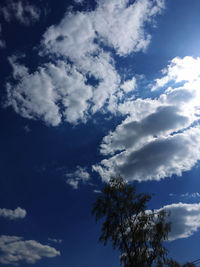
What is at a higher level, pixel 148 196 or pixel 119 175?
pixel 119 175

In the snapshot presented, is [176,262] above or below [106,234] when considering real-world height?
below

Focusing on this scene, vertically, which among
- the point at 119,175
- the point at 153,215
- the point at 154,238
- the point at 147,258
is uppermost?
the point at 119,175

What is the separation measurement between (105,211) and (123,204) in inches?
96.9

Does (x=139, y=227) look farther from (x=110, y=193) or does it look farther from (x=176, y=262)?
(x=176, y=262)

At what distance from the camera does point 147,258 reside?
75.5 feet

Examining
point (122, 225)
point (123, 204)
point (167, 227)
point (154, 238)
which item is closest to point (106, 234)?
point (122, 225)

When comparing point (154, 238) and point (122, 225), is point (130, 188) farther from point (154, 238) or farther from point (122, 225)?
point (154, 238)

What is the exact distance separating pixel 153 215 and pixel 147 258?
465 cm

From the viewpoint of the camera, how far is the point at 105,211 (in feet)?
85.7

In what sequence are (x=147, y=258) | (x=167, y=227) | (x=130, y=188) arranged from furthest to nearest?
1. (x=130, y=188)
2. (x=167, y=227)
3. (x=147, y=258)

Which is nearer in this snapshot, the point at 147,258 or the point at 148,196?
the point at 147,258

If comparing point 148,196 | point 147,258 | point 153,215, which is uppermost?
point 148,196

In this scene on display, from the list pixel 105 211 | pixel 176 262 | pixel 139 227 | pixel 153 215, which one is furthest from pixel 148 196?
pixel 176 262

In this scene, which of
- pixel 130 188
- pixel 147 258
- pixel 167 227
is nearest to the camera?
pixel 147 258
